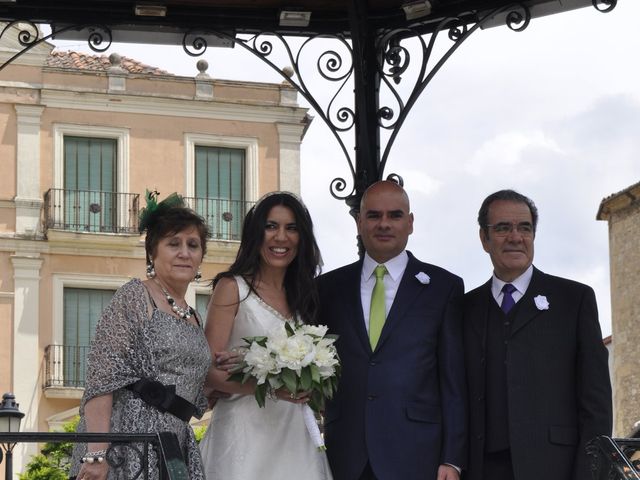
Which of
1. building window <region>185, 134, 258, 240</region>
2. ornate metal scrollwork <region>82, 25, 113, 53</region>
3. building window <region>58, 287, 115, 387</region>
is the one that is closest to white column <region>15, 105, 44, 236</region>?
building window <region>58, 287, 115, 387</region>

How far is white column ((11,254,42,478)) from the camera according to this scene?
98.5 ft

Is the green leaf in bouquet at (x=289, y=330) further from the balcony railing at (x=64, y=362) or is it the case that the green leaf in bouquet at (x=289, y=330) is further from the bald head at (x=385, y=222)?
the balcony railing at (x=64, y=362)

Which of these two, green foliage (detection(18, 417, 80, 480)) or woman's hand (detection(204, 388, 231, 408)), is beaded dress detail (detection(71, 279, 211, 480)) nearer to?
woman's hand (detection(204, 388, 231, 408))

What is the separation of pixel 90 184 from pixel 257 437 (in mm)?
25606

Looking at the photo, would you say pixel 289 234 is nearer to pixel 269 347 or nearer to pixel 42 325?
pixel 269 347

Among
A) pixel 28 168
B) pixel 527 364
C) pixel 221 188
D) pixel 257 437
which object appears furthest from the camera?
pixel 221 188

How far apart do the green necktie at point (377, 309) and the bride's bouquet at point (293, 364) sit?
0.95 ft

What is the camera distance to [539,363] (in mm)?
6641

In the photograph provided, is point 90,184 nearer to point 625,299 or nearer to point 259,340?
point 625,299

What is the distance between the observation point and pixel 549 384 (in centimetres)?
661

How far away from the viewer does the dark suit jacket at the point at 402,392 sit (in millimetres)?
6641

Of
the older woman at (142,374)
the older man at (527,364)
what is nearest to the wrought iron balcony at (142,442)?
the older woman at (142,374)

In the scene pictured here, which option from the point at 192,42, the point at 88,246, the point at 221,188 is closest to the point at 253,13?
the point at 192,42

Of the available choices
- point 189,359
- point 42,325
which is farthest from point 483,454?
point 42,325
